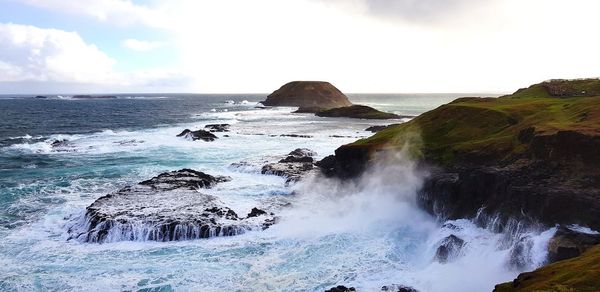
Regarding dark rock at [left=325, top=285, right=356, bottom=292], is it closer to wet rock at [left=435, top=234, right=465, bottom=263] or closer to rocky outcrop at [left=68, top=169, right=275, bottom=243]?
wet rock at [left=435, top=234, right=465, bottom=263]

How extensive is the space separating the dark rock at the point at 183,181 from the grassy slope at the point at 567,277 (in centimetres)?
2739

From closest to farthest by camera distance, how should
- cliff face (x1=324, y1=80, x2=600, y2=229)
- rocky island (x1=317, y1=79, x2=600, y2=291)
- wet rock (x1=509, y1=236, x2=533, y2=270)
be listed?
1. wet rock (x1=509, y1=236, x2=533, y2=270)
2. rocky island (x1=317, y1=79, x2=600, y2=291)
3. cliff face (x1=324, y1=80, x2=600, y2=229)

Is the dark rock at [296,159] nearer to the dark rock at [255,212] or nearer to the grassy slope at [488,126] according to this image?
the grassy slope at [488,126]

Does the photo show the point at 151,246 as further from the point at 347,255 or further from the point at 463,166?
the point at 463,166

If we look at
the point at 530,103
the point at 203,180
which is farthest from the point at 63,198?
the point at 530,103

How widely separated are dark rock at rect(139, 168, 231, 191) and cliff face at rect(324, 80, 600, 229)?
11.1m

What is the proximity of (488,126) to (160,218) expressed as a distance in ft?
82.8

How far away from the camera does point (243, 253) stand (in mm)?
25891

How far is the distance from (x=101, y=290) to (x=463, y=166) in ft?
74.3


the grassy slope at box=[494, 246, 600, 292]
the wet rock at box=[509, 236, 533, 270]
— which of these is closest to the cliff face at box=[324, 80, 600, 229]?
the wet rock at box=[509, 236, 533, 270]

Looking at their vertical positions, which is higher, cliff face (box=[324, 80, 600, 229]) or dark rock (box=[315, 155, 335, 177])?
cliff face (box=[324, 80, 600, 229])

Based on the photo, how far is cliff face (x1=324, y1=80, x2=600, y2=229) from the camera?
23.2 m

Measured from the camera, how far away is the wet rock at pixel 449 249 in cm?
2323

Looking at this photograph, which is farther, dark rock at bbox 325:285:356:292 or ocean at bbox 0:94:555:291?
ocean at bbox 0:94:555:291
